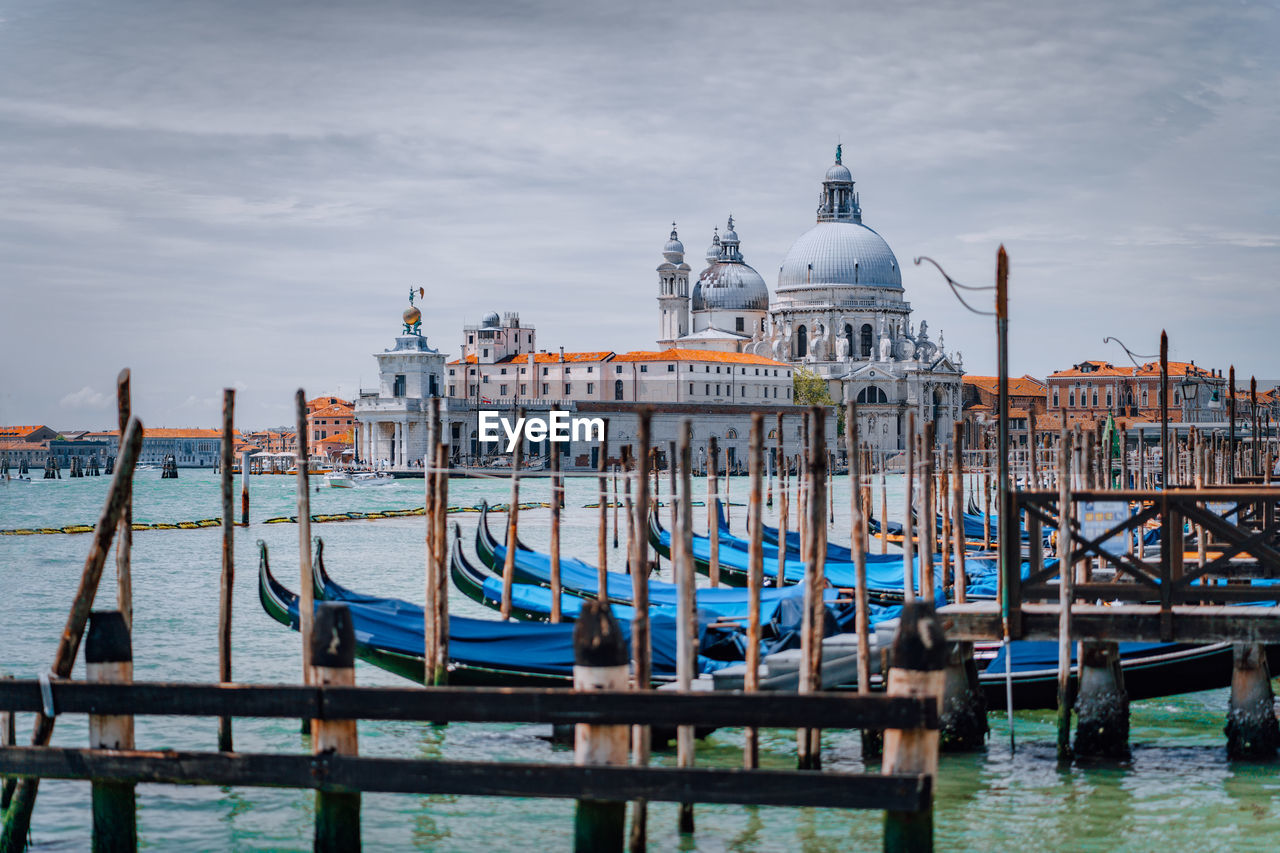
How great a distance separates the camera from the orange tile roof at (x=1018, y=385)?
74.4 m

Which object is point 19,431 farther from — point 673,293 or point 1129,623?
point 1129,623

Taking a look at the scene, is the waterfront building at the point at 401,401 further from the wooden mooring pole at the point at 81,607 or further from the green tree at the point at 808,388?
the wooden mooring pole at the point at 81,607

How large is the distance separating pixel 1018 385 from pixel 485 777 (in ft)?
244

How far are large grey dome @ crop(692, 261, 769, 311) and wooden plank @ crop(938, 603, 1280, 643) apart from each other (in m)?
66.3

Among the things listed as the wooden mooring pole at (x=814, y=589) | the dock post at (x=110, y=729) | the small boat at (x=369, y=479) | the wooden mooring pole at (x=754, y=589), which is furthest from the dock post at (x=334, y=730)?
the small boat at (x=369, y=479)

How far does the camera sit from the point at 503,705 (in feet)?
13.9

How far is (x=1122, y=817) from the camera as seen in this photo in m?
7.13

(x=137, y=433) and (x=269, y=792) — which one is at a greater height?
(x=137, y=433)

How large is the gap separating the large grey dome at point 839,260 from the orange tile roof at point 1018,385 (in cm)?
765

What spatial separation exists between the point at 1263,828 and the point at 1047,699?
1.84 metres

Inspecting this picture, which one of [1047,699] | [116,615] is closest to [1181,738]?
[1047,699]


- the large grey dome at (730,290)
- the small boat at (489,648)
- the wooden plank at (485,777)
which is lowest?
the small boat at (489,648)

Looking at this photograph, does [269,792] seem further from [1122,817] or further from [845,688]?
[1122,817]

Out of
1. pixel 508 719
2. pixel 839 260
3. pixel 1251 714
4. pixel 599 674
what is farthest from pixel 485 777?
pixel 839 260
